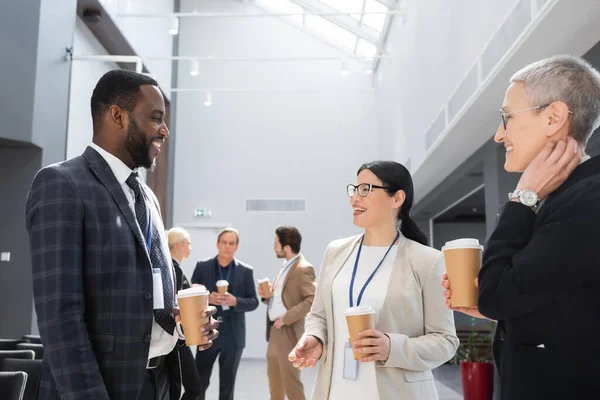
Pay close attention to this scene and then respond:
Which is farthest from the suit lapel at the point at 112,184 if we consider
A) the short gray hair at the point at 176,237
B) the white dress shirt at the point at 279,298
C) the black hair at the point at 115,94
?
the white dress shirt at the point at 279,298

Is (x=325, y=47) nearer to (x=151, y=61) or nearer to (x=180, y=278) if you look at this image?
(x=151, y=61)

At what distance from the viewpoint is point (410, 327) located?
2023mm

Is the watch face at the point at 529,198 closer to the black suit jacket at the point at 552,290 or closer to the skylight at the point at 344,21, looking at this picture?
the black suit jacket at the point at 552,290

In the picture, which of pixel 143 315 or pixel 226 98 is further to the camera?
pixel 226 98

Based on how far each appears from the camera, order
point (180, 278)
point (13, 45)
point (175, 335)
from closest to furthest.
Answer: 1. point (175, 335)
2. point (180, 278)
3. point (13, 45)

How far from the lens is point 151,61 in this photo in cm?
1101

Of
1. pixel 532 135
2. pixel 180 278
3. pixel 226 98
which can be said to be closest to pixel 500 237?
pixel 532 135

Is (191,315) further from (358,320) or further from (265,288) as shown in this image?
(265,288)

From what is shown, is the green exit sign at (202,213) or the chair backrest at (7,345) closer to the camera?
the chair backrest at (7,345)

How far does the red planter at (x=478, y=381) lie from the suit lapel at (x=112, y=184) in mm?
4690

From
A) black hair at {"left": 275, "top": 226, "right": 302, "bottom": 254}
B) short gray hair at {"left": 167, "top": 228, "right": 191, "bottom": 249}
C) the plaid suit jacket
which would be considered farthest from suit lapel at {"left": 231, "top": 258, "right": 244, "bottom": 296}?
the plaid suit jacket

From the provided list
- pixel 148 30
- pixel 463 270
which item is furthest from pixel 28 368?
pixel 148 30

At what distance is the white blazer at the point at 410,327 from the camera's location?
6.31ft

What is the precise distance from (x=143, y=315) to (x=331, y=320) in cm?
82
